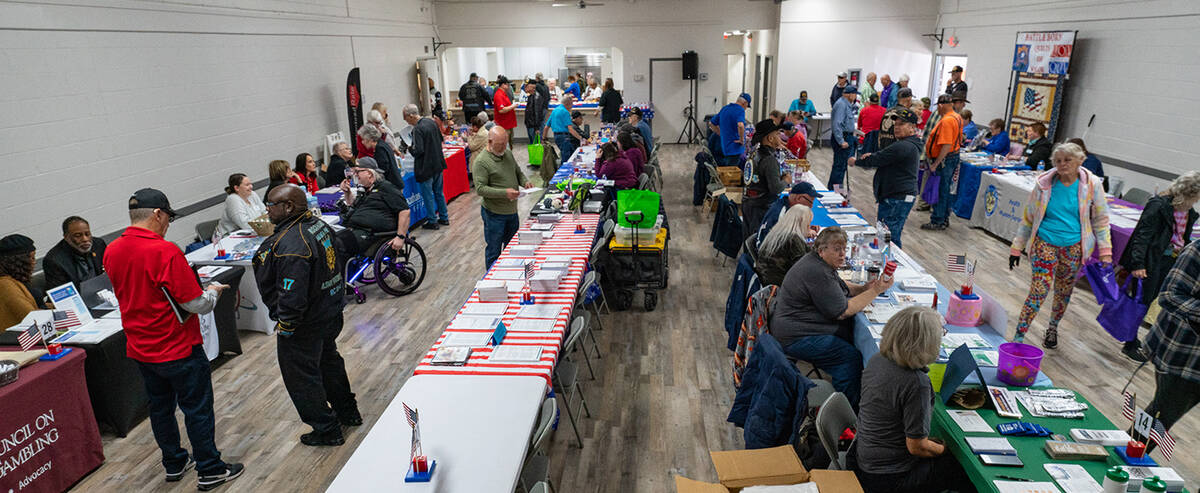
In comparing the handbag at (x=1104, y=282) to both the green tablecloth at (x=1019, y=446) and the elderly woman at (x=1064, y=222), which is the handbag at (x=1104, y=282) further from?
the green tablecloth at (x=1019, y=446)

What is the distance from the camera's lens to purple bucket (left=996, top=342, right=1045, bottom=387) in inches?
115

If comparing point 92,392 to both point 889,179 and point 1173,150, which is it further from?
point 1173,150

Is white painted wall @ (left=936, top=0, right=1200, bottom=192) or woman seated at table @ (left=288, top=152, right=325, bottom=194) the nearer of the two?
white painted wall @ (left=936, top=0, right=1200, bottom=192)

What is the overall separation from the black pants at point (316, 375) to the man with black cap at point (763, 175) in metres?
3.76

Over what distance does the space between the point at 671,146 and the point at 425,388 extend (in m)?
12.9

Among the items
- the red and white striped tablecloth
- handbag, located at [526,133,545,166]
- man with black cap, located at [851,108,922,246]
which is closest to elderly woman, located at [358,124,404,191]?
the red and white striped tablecloth

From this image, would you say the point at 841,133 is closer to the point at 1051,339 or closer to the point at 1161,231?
the point at 1051,339

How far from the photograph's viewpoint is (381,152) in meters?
7.79

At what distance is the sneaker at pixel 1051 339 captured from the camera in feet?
16.4

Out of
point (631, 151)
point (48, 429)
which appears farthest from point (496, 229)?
point (48, 429)

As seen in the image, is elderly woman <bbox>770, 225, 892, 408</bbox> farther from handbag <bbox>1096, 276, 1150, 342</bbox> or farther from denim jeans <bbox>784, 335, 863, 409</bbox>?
handbag <bbox>1096, 276, 1150, 342</bbox>

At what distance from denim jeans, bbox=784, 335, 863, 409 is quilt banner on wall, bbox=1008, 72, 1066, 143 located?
665 centimetres

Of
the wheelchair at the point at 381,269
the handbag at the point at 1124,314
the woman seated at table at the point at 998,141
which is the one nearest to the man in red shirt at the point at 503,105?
the wheelchair at the point at 381,269

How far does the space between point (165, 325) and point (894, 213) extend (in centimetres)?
569
